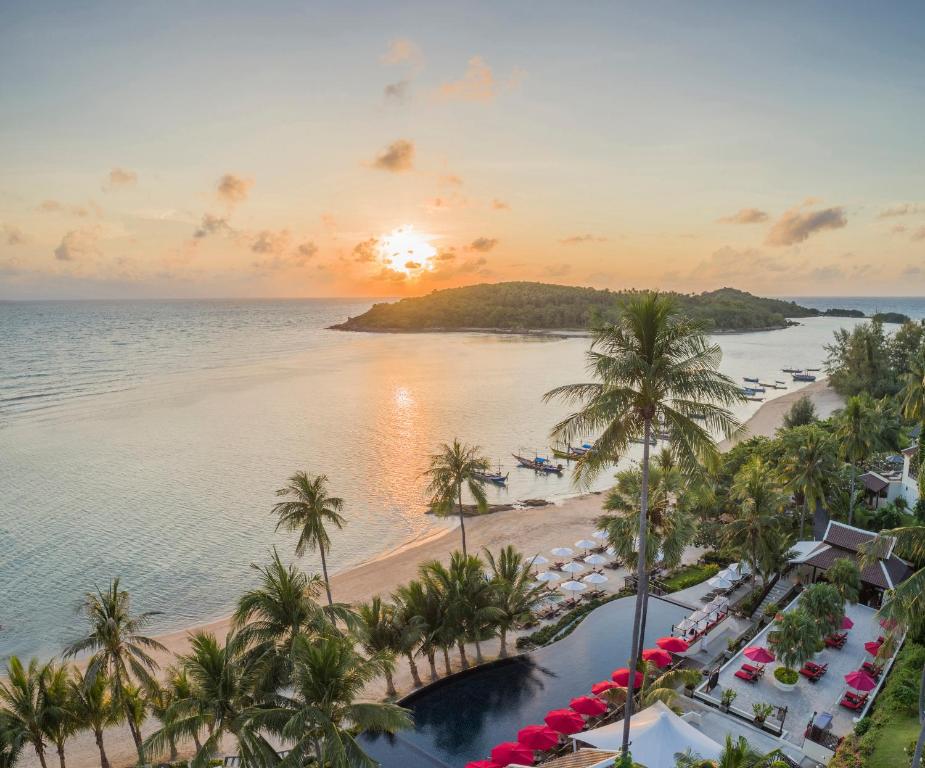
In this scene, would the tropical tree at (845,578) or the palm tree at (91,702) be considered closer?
the palm tree at (91,702)

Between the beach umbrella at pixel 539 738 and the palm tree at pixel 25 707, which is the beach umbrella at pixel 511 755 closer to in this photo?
the beach umbrella at pixel 539 738

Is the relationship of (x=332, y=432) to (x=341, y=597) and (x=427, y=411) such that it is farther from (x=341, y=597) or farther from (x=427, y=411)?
(x=341, y=597)

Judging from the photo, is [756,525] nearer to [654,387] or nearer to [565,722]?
[565,722]

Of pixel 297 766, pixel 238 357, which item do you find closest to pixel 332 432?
pixel 297 766

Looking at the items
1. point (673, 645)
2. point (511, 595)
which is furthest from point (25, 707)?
point (673, 645)

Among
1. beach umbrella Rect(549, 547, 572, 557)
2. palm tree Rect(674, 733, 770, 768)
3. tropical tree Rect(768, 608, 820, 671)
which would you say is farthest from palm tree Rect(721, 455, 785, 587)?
palm tree Rect(674, 733, 770, 768)

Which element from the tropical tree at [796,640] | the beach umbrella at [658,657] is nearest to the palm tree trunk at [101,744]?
the beach umbrella at [658,657]

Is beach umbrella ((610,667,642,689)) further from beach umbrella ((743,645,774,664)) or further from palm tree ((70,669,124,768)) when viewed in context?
palm tree ((70,669,124,768))
